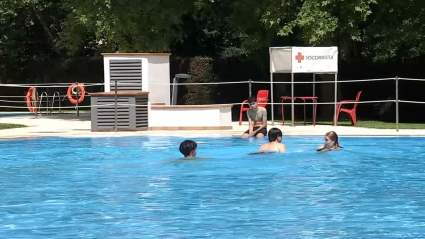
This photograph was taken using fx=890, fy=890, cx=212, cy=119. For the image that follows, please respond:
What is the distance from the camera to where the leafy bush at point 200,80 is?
32.2 metres

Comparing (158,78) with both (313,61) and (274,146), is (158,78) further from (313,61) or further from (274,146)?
(274,146)

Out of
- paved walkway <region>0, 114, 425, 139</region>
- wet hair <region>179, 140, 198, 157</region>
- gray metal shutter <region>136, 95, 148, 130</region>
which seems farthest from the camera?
gray metal shutter <region>136, 95, 148, 130</region>

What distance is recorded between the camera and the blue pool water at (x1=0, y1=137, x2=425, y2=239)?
10.5m

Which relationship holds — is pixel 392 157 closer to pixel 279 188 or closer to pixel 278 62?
pixel 279 188

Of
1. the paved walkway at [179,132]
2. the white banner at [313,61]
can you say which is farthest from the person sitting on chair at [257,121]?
the white banner at [313,61]

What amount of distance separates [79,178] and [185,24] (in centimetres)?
2144

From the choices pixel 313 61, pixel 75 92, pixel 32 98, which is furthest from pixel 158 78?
pixel 32 98

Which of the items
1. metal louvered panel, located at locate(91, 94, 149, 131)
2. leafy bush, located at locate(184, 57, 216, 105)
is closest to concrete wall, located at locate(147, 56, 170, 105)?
metal louvered panel, located at locate(91, 94, 149, 131)

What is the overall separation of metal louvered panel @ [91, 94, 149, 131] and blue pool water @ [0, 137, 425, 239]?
10.5ft

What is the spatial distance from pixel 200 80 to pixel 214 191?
1938cm

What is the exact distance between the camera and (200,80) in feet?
108

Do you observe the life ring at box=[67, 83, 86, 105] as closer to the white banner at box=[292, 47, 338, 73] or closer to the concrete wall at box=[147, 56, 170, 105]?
the concrete wall at box=[147, 56, 170, 105]

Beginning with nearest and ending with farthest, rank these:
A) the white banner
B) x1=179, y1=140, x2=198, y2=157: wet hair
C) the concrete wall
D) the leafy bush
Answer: x1=179, y1=140, x2=198, y2=157: wet hair → the concrete wall → the white banner → the leafy bush

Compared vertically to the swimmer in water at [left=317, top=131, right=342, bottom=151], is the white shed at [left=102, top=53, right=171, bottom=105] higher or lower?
higher
